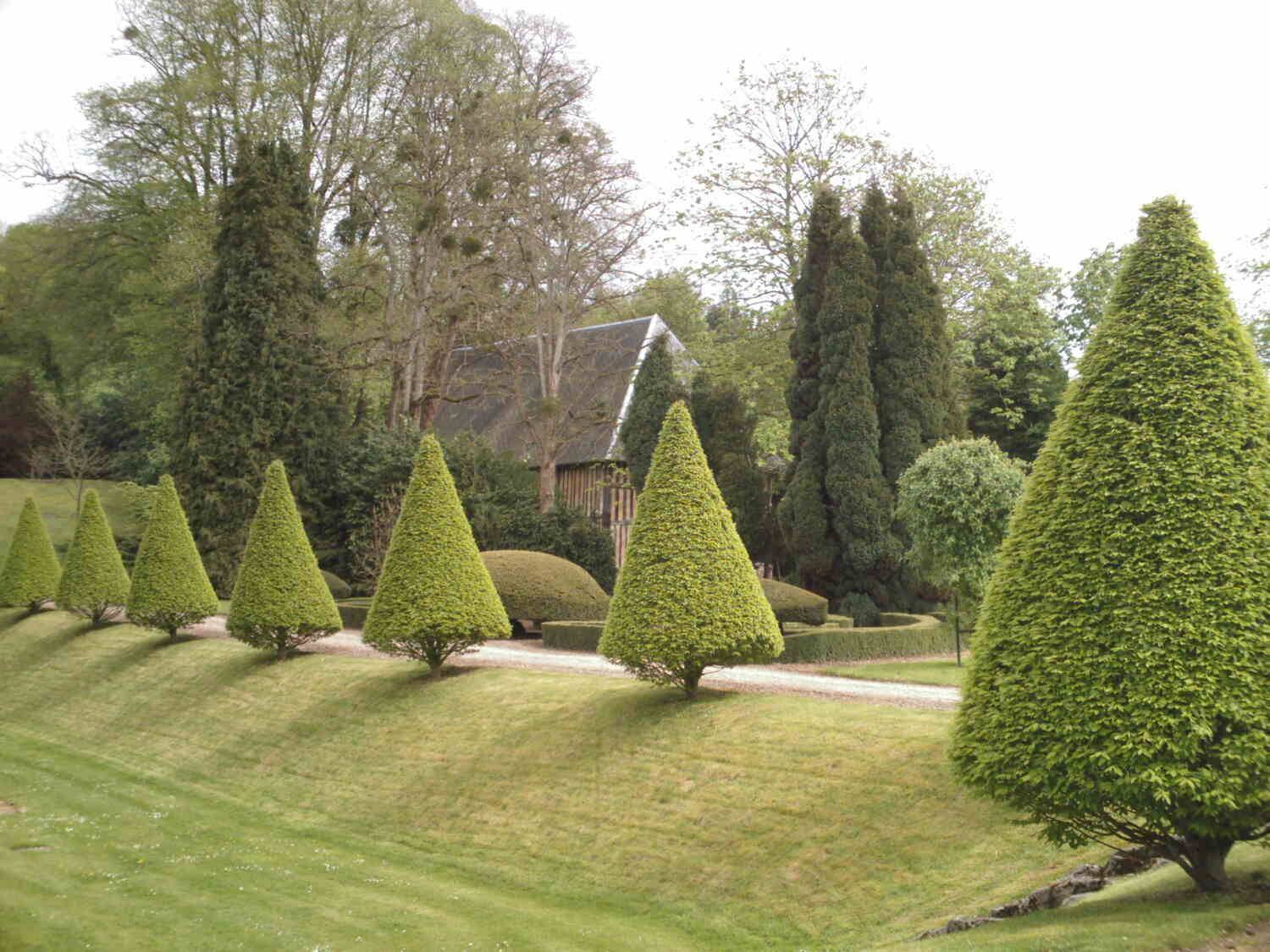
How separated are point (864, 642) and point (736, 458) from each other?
902 centimetres

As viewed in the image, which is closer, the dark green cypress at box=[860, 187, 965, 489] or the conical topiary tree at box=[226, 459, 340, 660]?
the conical topiary tree at box=[226, 459, 340, 660]

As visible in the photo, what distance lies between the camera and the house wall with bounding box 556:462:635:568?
1282 inches

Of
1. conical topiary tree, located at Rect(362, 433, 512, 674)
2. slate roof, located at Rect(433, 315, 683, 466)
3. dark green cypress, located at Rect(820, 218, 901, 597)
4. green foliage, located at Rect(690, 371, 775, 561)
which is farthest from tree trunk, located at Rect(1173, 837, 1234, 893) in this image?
slate roof, located at Rect(433, 315, 683, 466)

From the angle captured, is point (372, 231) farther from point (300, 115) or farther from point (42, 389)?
point (42, 389)

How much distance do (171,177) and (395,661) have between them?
2568cm

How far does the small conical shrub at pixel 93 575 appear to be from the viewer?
24406 mm

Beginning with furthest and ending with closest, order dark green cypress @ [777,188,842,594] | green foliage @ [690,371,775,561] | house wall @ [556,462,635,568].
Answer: house wall @ [556,462,635,568]
green foliage @ [690,371,775,561]
dark green cypress @ [777,188,842,594]

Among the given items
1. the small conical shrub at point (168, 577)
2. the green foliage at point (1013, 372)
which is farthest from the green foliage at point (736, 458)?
the small conical shrub at point (168, 577)

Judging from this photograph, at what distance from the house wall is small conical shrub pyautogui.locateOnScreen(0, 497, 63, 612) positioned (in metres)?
13.5

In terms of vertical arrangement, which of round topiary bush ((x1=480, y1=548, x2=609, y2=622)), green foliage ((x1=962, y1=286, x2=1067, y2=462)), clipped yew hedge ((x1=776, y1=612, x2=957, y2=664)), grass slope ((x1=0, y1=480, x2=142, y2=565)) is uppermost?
green foliage ((x1=962, y1=286, x2=1067, y2=462))

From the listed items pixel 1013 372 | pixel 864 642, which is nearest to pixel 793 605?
pixel 864 642

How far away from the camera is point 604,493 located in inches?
1328

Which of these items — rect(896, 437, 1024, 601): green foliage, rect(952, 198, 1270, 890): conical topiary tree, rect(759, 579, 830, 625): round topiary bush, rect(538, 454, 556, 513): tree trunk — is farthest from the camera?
rect(538, 454, 556, 513): tree trunk

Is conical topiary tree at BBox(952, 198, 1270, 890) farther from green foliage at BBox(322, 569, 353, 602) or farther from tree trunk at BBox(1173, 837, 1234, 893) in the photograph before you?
green foliage at BBox(322, 569, 353, 602)
